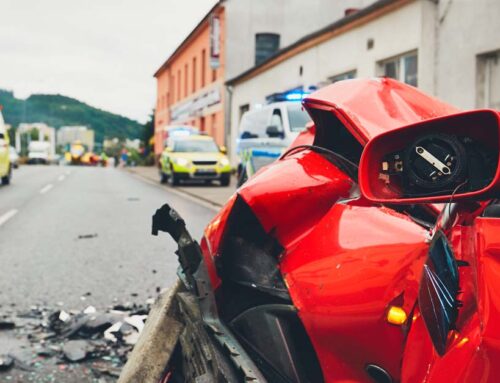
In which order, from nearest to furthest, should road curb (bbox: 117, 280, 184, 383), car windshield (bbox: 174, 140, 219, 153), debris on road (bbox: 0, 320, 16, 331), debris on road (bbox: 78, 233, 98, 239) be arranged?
road curb (bbox: 117, 280, 184, 383) → debris on road (bbox: 0, 320, 16, 331) → debris on road (bbox: 78, 233, 98, 239) → car windshield (bbox: 174, 140, 219, 153)

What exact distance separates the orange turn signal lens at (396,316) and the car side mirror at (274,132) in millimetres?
11871

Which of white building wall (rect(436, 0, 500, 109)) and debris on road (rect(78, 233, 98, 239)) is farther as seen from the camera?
white building wall (rect(436, 0, 500, 109))

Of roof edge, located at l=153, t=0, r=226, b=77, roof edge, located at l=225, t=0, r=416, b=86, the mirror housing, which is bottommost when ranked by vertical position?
the mirror housing

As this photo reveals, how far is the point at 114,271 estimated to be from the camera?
6.29 metres

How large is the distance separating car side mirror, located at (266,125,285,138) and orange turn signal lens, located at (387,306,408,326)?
467 inches

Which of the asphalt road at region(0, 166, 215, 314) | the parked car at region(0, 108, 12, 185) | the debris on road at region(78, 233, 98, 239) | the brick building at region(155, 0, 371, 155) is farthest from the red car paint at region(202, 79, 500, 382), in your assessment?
the brick building at region(155, 0, 371, 155)

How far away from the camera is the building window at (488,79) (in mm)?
12938

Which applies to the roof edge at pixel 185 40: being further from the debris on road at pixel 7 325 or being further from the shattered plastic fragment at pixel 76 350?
the shattered plastic fragment at pixel 76 350

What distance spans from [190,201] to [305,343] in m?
13.4

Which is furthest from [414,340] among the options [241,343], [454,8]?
[454,8]

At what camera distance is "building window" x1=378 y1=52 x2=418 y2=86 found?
15672 millimetres

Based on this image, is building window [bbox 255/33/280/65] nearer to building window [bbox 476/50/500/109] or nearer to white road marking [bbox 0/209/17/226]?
building window [bbox 476/50/500/109]

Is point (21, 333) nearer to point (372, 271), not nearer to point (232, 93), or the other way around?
point (372, 271)

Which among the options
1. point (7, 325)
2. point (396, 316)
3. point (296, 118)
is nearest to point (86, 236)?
point (7, 325)
